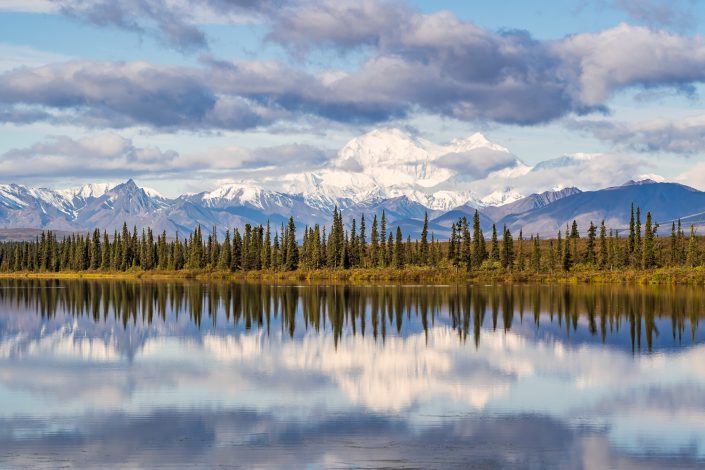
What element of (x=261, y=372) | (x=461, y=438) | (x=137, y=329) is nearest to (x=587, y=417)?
(x=461, y=438)

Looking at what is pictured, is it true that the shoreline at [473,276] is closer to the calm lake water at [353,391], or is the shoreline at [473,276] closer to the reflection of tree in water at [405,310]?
the reflection of tree in water at [405,310]

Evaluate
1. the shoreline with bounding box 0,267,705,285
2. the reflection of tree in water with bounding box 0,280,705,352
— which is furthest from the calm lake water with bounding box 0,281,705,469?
the shoreline with bounding box 0,267,705,285

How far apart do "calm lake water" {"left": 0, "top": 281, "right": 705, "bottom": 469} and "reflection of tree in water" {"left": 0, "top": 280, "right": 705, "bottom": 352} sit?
0.63 metres

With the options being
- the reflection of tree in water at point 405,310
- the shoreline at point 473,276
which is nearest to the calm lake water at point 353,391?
the reflection of tree in water at point 405,310

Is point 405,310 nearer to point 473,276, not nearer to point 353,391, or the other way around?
point 353,391

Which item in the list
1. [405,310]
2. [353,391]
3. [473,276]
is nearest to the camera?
[353,391]

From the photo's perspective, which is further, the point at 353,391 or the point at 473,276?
the point at 473,276

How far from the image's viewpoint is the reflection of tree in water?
218 ft

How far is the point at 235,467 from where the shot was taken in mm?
25250

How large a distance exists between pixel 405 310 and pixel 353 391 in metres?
45.7

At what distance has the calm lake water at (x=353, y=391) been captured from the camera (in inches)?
1068

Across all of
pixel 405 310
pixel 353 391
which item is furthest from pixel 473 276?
pixel 353 391

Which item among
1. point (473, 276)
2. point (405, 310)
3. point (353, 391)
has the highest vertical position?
point (473, 276)

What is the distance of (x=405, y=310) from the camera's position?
83.2 metres
